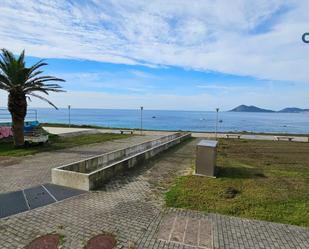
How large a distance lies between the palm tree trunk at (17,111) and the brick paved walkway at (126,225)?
10.2 meters

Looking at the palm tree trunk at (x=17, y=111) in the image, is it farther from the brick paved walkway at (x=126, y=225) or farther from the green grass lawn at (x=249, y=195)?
the green grass lawn at (x=249, y=195)

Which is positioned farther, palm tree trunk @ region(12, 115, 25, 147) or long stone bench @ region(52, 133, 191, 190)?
palm tree trunk @ region(12, 115, 25, 147)

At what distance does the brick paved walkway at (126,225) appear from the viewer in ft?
14.8

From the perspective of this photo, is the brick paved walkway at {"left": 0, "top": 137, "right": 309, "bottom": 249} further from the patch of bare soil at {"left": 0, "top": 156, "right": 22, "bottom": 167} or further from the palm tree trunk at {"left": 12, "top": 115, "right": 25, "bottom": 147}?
the palm tree trunk at {"left": 12, "top": 115, "right": 25, "bottom": 147}

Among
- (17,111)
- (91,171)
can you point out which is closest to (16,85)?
(17,111)

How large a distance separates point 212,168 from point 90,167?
169 inches

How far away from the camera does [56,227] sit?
16.1ft

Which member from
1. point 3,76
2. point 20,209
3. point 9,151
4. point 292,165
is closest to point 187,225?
point 20,209

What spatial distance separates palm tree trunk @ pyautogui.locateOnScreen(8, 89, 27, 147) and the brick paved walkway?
10.2 metres

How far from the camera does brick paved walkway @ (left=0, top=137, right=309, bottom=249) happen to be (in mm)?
4523

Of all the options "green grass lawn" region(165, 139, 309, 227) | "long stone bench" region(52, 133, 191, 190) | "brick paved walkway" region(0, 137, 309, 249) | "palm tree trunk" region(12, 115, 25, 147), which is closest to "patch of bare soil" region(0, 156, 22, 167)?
"palm tree trunk" region(12, 115, 25, 147)

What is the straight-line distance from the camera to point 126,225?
5105 millimetres

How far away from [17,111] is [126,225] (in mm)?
12301

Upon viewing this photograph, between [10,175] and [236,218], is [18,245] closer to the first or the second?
[236,218]
